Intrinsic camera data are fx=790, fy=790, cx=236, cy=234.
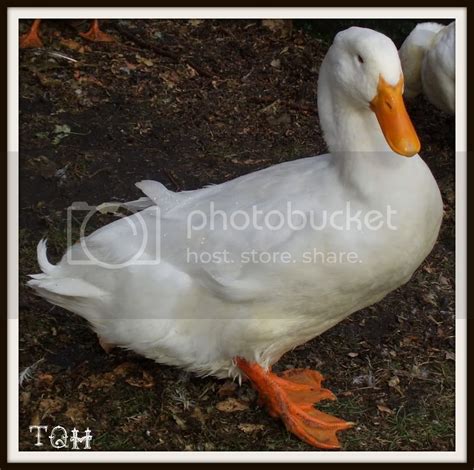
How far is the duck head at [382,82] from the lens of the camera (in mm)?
2926

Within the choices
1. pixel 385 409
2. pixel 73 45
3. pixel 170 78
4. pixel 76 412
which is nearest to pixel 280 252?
pixel 385 409

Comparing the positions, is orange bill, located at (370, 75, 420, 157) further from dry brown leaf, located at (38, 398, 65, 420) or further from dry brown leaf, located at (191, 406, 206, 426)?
dry brown leaf, located at (38, 398, 65, 420)

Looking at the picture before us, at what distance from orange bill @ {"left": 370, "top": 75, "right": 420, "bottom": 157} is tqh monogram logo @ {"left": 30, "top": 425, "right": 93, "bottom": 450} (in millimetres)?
1887

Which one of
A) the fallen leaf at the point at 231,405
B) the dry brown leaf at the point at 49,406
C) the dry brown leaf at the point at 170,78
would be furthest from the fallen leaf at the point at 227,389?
the dry brown leaf at the point at 170,78

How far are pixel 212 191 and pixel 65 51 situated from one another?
306 centimetres

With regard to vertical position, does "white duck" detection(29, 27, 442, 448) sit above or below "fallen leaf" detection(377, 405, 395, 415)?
above

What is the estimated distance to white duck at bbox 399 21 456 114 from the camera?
5.32 meters

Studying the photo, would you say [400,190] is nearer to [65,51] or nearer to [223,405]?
[223,405]

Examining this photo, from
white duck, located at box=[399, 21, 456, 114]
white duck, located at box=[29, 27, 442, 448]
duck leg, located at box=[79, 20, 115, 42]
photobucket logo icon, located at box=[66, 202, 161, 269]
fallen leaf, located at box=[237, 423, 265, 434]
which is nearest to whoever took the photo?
white duck, located at box=[29, 27, 442, 448]

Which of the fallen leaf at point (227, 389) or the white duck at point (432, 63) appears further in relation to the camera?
the white duck at point (432, 63)

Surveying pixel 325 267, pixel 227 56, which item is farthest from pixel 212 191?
pixel 227 56

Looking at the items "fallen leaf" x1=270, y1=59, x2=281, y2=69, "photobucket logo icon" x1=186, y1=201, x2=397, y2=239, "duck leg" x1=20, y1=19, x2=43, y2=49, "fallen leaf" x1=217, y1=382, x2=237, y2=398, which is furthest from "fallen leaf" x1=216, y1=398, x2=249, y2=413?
Answer: "duck leg" x1=20, y1=19, x2=43, y2=49

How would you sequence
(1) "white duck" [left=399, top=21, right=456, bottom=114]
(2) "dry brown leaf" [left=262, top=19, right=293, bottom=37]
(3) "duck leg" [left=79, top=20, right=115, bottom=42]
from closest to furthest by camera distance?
(1) "white duck" [left=399, top=21, right=456, bottom=114], (3) "duck leg" [left=79, top=20, right=115, bottom=42], (2) "dry brown leaf" [left=262, top=19, right=293, bottom=37]

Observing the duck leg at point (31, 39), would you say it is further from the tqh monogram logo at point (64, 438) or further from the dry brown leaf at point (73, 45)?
the tqh monogram logo at point (64, 438)
